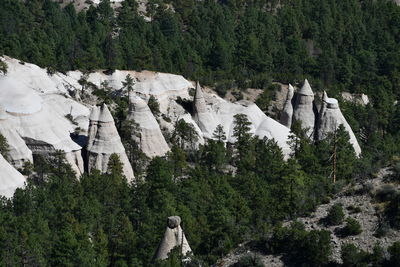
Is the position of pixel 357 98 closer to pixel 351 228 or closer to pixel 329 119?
pixel 329 119

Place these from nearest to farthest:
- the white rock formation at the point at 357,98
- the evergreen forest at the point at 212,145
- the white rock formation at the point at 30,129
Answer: the evergreen forest at the point at 212,145 < the white rock formation at the point at 30,129 < the white rock formation at the point at 357,98

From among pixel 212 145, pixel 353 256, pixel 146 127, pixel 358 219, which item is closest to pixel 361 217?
pixel 358 219

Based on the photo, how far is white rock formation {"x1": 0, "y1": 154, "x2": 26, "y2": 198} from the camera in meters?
66.9

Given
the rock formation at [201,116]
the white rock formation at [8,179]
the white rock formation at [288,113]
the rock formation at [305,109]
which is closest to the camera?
the white rock formation at [8,179]

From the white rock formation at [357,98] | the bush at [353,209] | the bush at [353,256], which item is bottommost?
the bush at [353,256]

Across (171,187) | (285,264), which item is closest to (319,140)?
(171,187)

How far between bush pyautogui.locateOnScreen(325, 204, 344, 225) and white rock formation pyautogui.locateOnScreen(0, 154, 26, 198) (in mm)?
29176

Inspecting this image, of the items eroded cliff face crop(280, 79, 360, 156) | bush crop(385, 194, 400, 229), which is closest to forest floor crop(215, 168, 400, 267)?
bush crop(385, 194, 400, 229)

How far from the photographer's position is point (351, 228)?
159 feet

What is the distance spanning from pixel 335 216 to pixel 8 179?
3068 cm

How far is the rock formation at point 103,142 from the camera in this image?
75.3 metres

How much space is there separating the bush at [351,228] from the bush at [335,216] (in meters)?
0.79

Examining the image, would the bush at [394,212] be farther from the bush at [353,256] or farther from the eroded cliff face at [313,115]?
the eroded cliff face at [313,115]

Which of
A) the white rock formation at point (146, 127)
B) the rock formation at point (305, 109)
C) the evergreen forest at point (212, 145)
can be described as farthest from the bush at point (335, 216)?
the rock formation at point (305, 109)
